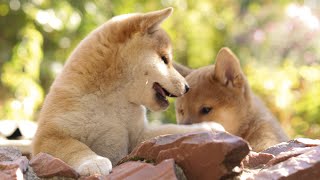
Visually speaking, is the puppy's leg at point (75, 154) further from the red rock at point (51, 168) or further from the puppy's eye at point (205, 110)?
the puppy's eye at point (205, 110)

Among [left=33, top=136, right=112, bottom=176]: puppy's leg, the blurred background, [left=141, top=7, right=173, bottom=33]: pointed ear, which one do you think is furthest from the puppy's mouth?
the blurred background

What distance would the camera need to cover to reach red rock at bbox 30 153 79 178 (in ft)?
8.56

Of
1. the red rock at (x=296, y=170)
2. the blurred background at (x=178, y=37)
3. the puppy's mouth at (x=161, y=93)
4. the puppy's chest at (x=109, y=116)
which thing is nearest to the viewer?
the red rock at (x=296, y=170)

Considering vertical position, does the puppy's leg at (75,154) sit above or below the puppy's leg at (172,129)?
above

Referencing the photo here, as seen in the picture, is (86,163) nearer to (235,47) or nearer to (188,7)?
(235,47)

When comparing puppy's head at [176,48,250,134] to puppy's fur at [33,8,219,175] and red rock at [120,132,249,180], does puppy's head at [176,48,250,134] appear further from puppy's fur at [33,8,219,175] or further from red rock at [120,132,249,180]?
red rock at [120,132,249,180]

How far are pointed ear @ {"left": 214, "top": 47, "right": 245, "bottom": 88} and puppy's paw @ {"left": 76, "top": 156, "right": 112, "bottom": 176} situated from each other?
84.4 inches

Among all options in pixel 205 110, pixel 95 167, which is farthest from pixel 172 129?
pixel 205 110

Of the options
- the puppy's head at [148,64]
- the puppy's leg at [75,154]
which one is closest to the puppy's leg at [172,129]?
the puppy's head at [148,64]

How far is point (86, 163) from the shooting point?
2707mm

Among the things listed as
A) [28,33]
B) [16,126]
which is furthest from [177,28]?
[16,126]

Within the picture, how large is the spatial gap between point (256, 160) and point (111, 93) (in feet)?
2.80

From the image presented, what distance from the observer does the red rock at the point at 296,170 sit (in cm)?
241

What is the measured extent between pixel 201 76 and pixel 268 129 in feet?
2.34
